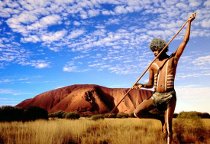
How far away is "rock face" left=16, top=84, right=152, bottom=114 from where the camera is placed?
66938 mm

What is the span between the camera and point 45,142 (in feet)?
24.9

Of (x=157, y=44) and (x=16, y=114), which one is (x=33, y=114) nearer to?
(x=16, y=114)

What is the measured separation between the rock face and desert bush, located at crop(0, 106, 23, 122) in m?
40.2

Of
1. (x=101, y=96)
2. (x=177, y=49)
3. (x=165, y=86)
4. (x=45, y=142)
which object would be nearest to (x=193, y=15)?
(x=177, y=49)

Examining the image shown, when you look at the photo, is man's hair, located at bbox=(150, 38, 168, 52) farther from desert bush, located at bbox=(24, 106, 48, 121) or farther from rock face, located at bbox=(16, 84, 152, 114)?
rock face, located at bbox=(16, 84, 152, 114)

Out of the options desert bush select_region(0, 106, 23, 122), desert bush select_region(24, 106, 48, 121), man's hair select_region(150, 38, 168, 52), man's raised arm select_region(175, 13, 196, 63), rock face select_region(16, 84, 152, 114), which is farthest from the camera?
rock face select_region(16, 84, 152, 114)

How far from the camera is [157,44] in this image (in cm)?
620

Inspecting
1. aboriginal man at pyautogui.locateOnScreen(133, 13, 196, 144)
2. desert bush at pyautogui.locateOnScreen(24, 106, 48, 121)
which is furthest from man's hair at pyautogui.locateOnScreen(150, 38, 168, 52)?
desert bush at pyautogui.locateOnScreen(24, 106, 48, 121)

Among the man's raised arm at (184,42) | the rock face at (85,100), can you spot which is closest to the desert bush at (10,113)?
the man's raised arm at (184,42)

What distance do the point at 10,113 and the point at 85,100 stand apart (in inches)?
1819

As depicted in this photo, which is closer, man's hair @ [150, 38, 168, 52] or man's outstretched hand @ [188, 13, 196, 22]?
man's outstretched hand @ [188, 13, 196, 22]

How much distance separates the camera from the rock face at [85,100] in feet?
220

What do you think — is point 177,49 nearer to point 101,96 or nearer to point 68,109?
point 68,109

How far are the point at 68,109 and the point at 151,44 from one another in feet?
→ 201
